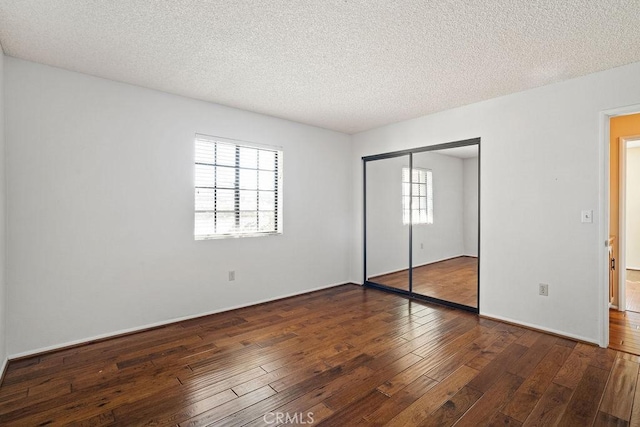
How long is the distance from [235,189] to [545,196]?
344cm

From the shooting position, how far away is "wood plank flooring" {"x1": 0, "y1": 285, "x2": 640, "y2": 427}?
1918 millimetres

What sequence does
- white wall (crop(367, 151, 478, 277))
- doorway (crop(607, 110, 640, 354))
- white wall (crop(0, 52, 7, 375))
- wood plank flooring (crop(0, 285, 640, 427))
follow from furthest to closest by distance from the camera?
white wall (crop(367, 151, 478, 277)), doorway (crop(607, 110, 640, 354)), white wall (crop(0, 52, 7, 375)), wood plank flooring (crop(0, 285, 640, 427))

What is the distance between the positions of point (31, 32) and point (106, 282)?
2119 millimetres

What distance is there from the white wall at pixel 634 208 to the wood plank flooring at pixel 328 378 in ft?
15.4

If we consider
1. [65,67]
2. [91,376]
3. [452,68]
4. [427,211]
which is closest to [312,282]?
[427,211]

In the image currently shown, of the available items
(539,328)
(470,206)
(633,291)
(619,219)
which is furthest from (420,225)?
(633,291)

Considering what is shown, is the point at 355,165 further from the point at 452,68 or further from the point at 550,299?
the point at 550,299

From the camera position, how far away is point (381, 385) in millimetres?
2227

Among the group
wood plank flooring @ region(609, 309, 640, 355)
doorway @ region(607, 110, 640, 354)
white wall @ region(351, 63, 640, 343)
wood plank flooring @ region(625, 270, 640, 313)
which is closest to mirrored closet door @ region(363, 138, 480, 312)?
white wall @ region(351, 63, 640, 343)

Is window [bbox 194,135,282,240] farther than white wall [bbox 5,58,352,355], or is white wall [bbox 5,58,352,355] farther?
window [bbox 194,135,282,240]

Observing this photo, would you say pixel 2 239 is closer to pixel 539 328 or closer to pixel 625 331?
pixel 539 328

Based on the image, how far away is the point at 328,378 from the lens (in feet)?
7.63

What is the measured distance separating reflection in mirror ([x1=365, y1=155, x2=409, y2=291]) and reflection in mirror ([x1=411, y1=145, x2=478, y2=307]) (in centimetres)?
21

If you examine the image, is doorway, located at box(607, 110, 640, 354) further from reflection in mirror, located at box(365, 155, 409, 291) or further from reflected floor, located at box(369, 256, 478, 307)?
reflection in mirror, located at box(365, 155, 409, 291)
